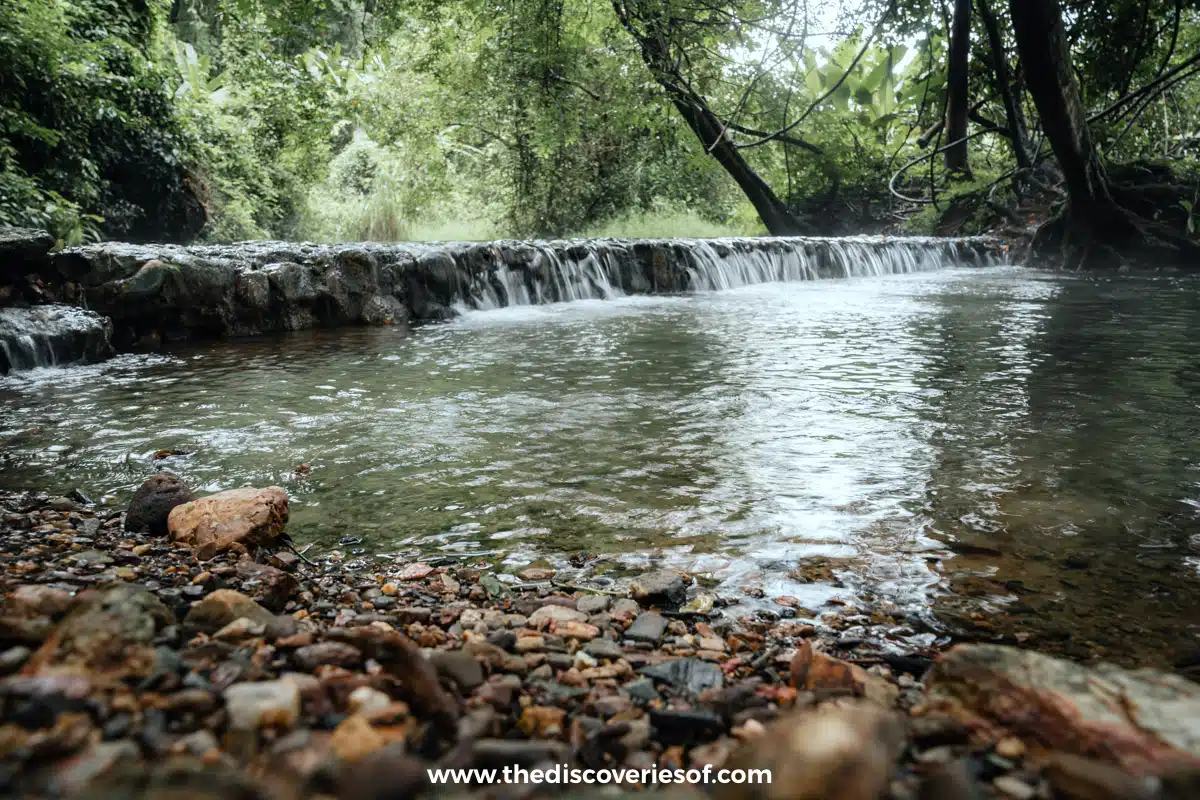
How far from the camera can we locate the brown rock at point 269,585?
2076 mm

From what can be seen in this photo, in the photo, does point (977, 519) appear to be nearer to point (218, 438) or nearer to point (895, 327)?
point (218, 438)

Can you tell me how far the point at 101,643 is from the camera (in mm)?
1269

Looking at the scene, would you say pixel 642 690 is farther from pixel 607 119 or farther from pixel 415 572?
pixel 607 119

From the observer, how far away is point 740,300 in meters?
11.2

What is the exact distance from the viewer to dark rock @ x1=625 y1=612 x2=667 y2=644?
1.97m

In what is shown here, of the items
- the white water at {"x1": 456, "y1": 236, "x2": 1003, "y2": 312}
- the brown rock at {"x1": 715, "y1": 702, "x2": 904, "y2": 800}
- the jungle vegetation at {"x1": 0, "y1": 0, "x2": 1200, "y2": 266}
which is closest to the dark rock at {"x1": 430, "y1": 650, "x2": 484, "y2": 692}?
the brown rock at {"x1": 715, "y1": 702, "x2": 904, "y2": 800}

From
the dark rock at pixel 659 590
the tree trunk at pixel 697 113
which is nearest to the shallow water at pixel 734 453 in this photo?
the dark rock at pixel 659 590

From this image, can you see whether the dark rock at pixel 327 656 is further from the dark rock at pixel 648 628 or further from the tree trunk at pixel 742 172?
the tree trunk at pixel 742 172

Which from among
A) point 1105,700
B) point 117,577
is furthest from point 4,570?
point 1105,700

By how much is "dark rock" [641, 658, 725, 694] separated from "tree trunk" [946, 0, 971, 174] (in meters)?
9.49

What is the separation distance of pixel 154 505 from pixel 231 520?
0.41m

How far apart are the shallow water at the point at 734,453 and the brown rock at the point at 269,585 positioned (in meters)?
0.45

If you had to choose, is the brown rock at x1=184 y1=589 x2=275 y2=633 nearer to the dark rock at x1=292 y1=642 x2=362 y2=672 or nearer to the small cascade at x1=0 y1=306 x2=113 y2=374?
the dark rock at x1=292 y1=642 x2=362 y2=672

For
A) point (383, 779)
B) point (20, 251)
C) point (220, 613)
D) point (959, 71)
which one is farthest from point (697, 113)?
point (383, 779)
